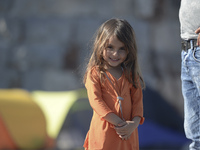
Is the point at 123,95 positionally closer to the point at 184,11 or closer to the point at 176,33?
the point at 184,11

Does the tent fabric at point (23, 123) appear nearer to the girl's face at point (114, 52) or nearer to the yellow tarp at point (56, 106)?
the yellow tarp at point (56, 106)

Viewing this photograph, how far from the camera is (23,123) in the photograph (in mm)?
3963

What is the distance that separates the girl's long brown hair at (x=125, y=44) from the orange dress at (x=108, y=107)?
1.2 inches

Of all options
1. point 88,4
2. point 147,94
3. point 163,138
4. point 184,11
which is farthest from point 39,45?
point 184,11

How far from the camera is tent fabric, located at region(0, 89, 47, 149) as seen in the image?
155 inches

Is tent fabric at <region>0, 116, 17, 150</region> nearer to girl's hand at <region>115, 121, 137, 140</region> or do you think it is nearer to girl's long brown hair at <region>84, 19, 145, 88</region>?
girl's long brown hair at <region>84, 19, 145, 88</region>

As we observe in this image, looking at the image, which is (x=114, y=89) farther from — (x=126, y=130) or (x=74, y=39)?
(x=74, y=39)

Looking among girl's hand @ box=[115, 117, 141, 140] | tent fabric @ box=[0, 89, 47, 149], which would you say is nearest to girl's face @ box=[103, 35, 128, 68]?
girl's hand @ box=[115, 117, 141, 140]

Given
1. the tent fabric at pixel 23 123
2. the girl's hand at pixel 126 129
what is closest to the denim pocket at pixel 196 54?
the girl's hand at pixel 126 129

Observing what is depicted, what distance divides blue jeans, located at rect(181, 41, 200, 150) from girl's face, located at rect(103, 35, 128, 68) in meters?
0.31

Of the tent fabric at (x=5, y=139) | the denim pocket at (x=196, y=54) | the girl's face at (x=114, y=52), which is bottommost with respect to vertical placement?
the tent fabric at (x=5, y=139)

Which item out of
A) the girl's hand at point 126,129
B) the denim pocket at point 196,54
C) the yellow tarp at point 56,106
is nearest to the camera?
the girl's hand at point 126,129

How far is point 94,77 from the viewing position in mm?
1654

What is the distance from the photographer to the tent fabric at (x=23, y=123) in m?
3.93
